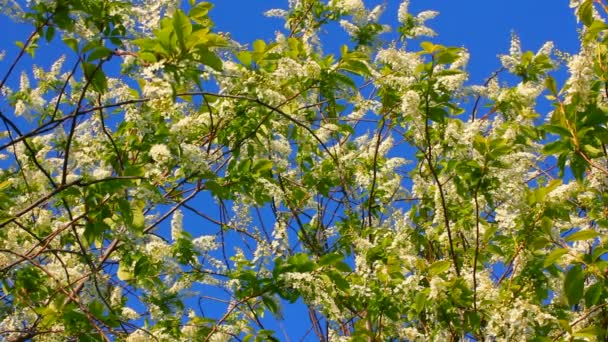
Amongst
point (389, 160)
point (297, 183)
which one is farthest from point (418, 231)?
point (297, 183)

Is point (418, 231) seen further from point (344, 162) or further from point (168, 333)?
point (168, 333)

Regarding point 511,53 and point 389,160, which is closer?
point 511,53

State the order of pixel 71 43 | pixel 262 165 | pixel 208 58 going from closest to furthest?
pixel 208 58 < pixel 71 43 < pixel 262 165

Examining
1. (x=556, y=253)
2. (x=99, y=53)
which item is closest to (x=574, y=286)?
(x=556, y=253)

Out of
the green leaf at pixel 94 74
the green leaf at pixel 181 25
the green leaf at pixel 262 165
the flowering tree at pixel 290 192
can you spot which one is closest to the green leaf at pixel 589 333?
the flowering tree at pixel 290 192

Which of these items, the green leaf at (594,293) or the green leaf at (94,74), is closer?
the green leaf at (94,74)

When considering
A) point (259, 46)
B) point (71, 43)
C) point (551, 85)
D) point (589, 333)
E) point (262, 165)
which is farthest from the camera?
point (262, 165)

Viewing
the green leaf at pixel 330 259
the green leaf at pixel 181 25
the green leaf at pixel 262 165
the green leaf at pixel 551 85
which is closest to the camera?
the green leaf at pixel 181 25

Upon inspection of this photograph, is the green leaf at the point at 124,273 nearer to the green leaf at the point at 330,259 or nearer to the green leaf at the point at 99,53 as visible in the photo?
the green leaf at the point at 330,259

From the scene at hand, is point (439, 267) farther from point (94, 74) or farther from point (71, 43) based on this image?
point (71, 43)

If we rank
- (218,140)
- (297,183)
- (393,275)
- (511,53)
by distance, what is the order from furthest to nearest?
(297,183)
(511,53)
(218,140)
(393,275)

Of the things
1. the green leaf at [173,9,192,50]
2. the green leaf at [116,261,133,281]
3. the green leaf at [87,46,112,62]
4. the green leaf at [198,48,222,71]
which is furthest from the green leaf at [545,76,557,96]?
the green leaf at [116,261,133,281]

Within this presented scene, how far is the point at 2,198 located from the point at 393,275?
6.03 feet

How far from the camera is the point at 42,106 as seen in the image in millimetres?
4859
